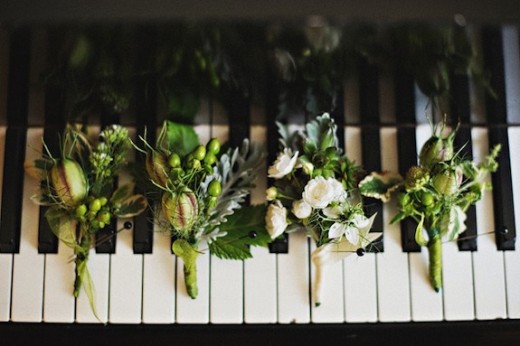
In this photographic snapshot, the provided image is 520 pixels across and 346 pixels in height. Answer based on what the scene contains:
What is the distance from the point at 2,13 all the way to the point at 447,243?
3.84 feet

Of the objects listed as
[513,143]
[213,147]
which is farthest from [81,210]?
[513,143]

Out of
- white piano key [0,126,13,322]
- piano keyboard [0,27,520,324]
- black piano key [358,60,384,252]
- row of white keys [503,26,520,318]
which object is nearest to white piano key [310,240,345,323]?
piano keyboard [0,27,520,324]

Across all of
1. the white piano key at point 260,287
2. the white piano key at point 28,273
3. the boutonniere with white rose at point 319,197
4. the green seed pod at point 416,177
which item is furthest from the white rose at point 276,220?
the white piano key at point 28,273

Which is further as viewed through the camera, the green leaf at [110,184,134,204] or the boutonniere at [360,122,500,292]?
the green leaf at [110,184,134,204]

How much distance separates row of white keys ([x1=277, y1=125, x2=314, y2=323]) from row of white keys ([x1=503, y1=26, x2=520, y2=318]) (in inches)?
20.2

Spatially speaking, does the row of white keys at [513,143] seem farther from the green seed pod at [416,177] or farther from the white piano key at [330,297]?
the white piano key at [330,297]

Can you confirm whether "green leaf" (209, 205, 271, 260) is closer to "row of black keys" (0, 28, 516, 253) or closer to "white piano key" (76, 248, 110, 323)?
"row of black keys" (0, 28, 516, 253)

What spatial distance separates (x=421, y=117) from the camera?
159 cm

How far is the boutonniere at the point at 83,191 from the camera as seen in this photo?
150 cm

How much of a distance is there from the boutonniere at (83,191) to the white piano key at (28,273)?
7 centimetres

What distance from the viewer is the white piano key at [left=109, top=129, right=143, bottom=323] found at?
156 cm

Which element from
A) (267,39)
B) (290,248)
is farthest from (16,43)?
(290,248)

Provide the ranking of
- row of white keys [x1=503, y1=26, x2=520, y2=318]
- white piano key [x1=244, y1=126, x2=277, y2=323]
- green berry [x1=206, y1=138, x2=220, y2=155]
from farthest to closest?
white piano key [x1=244, y1=126, x2=277, y2=323] → green berry [x1=206, y1=138, x2=220, y2=155] → row of white keys [x1=503, y1=26, x2=520, y2=318]

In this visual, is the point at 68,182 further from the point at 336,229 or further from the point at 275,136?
the point at 336,229
